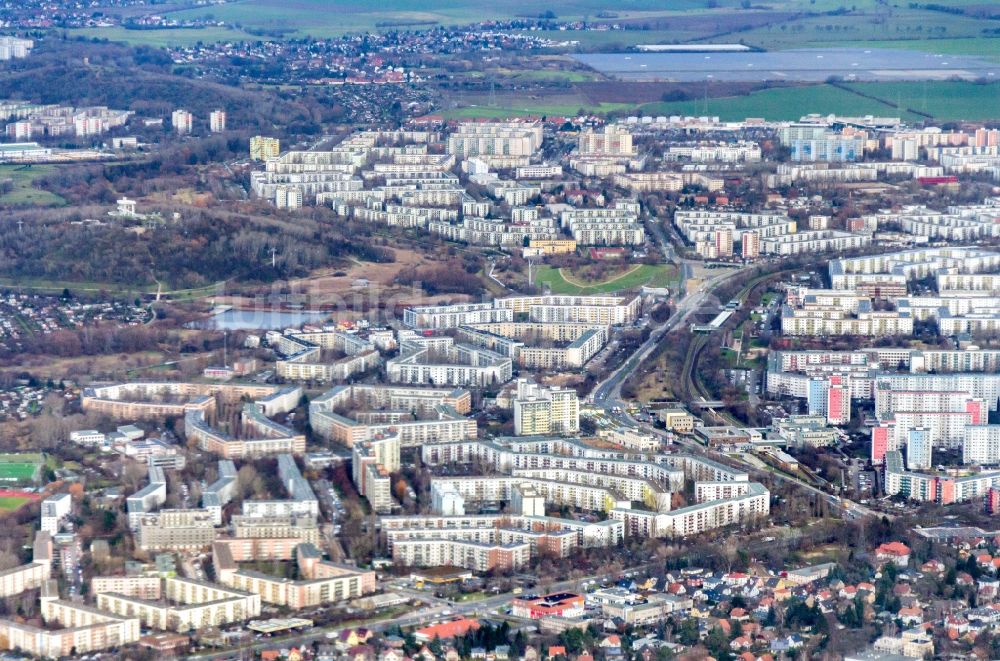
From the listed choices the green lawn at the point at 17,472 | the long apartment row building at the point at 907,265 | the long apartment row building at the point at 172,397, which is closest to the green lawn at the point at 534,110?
the long apartment row building at the point at 907,265

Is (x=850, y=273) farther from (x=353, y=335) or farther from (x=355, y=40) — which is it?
(x=355, y=40)

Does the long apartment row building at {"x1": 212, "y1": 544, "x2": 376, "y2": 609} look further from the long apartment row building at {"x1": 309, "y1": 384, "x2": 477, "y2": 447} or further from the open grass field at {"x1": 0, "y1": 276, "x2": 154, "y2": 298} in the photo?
the open grass field at {"x1": 0, "y1": 276, "x2": 154, "y2": 298}

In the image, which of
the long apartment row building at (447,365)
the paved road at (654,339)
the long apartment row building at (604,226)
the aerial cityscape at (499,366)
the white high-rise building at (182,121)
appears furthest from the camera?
the white high-rise building at (182,121)

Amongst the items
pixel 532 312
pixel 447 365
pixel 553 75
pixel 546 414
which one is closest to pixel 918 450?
pixel 546 414

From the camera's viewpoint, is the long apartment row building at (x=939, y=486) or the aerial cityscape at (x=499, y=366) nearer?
the aerial cityscape at (x=499, y=366)

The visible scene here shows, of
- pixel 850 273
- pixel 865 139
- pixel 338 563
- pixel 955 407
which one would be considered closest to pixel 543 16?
pixel 865 139

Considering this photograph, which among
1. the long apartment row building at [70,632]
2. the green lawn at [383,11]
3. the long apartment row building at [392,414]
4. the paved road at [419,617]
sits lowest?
the paved road at [419,617]

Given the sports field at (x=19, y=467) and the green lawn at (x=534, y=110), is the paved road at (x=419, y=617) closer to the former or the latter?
the sports field at (x=19, y=467)
